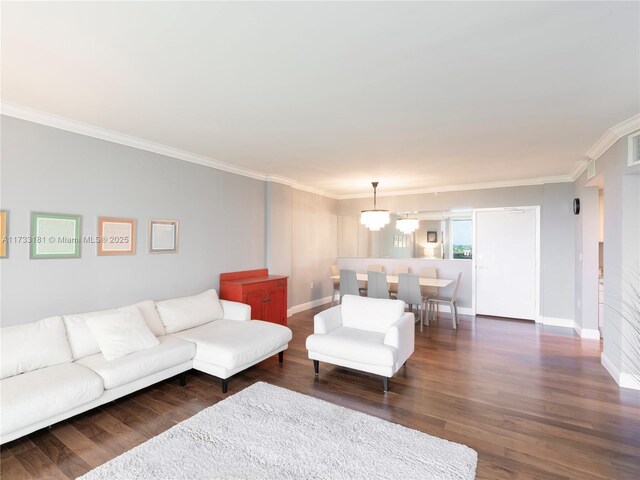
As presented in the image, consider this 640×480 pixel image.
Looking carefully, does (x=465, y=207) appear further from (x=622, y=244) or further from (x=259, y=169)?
(x=259, y=169)

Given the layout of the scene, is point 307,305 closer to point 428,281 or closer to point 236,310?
point 428,281

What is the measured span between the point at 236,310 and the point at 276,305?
920 millimetres

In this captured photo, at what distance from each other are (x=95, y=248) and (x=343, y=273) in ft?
12.2

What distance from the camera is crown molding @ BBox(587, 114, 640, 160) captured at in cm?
288

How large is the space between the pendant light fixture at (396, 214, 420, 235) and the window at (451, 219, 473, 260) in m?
0.71

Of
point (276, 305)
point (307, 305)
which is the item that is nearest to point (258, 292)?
point (276, 305)

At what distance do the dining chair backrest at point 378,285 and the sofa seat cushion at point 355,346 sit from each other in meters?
1.79

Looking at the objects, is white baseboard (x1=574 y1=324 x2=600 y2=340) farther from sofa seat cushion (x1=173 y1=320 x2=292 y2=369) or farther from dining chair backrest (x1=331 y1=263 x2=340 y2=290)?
sofa seat cushion (x1=173 y1=320 x2=292 y2=369)

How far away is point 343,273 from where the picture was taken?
5.73 metres

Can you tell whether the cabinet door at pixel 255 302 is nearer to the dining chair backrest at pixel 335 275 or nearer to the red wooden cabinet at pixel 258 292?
the red wooden cabinet at pixel 258 292

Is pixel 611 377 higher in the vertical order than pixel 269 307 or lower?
lower

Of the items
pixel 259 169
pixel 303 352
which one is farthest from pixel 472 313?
pixel 259 169

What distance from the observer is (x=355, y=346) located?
10.2 ft

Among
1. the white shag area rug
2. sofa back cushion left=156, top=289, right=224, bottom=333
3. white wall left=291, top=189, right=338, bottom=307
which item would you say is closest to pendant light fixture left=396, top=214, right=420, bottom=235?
white wall left=291, top=189, right=338, bottom=307
